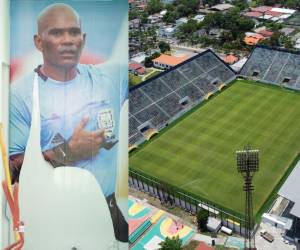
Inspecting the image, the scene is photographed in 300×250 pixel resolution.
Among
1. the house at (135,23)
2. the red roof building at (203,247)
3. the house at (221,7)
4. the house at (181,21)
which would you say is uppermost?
the house at (221,7)

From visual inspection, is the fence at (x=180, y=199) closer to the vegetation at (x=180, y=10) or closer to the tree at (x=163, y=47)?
the tree at (x=163, y=47)

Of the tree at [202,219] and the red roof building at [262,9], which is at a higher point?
the red roof building at [262,9]

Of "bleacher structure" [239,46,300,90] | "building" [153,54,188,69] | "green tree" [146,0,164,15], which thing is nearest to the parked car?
"bleacher structure" [239,46,300,90]

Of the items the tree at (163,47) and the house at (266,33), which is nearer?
the tree at (163,47)

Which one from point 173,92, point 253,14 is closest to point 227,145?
point 173,92

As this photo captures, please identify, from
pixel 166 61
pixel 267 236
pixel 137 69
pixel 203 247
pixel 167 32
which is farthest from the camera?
pixel 167 32

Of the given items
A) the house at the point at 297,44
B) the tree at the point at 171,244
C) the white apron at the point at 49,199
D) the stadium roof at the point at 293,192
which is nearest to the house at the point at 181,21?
the house at the point at 297,44

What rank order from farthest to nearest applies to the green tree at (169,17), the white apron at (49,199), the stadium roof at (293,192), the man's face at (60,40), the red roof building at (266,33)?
the green tree at (169,17), the red roof building at (266,33), the stadium roof at (293,192), the white apron at (49,199), the man's face at (60,40)

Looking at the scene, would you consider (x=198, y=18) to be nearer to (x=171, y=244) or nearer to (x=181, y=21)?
(x=181, y=21)
